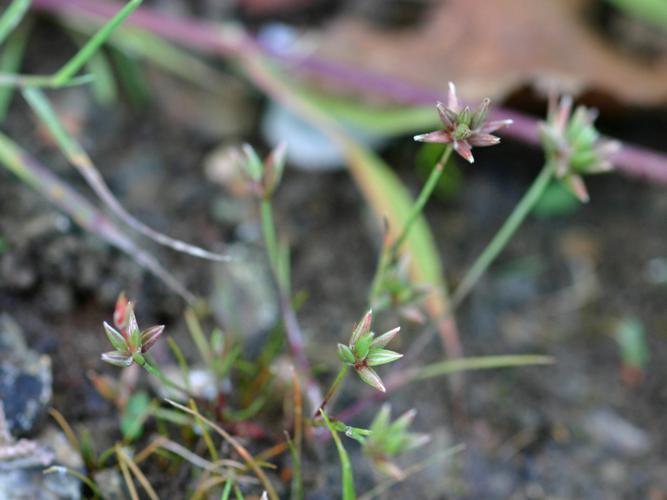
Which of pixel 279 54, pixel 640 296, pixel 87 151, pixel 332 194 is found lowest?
pixel 640 296

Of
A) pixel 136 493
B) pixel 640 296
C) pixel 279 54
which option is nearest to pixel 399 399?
pixel 136 493

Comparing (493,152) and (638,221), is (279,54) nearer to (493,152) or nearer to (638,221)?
(493,152)

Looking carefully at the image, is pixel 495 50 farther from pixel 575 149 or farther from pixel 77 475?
pixel 77 475

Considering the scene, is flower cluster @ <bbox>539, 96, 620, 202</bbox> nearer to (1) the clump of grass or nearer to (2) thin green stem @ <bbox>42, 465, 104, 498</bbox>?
(1) the clump of grass

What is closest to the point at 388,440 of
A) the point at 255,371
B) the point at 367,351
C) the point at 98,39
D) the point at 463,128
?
the point at 367,351

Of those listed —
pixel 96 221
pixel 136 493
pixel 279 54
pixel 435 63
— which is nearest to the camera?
pixel 136 493

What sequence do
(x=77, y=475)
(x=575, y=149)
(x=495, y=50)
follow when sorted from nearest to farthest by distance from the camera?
(x=77, y=475), (x=575, y=149), (x=495, y=50)

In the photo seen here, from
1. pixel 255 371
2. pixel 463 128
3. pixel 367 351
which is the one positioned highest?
pixel 463 128
